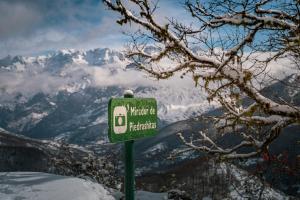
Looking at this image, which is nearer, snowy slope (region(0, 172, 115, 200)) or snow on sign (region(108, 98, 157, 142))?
snow on sign (region(108, 98, 157, 142))

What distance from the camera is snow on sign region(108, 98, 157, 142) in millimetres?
4590

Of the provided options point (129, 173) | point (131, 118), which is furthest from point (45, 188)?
point (129, 173)

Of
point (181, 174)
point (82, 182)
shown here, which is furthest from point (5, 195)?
point (181, 174)

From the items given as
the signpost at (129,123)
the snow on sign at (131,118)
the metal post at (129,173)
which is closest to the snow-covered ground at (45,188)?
the snow on sign at (131,118)

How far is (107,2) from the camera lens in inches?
276

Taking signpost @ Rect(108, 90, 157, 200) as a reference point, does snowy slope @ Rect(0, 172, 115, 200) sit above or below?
below

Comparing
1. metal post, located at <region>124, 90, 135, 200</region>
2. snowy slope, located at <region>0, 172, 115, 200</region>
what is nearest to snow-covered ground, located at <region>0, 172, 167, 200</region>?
snowy slope, located at <region>0, 172, 115, 200</region>

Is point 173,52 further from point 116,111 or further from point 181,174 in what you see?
point 181,174

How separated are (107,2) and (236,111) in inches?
128

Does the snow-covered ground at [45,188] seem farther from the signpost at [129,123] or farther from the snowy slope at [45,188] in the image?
the signpost at [129,123]

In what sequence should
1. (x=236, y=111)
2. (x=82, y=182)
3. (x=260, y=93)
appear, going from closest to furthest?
(x=260, y=93) < (x=236, y=111) < (x=82, y=182)

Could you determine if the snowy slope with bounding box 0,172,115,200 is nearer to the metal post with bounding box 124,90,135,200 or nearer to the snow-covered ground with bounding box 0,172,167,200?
the snow-covered ground with bounding box 0,172,167,200

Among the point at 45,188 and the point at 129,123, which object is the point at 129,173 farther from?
the point at 45,188

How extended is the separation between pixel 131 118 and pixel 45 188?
767 cm
